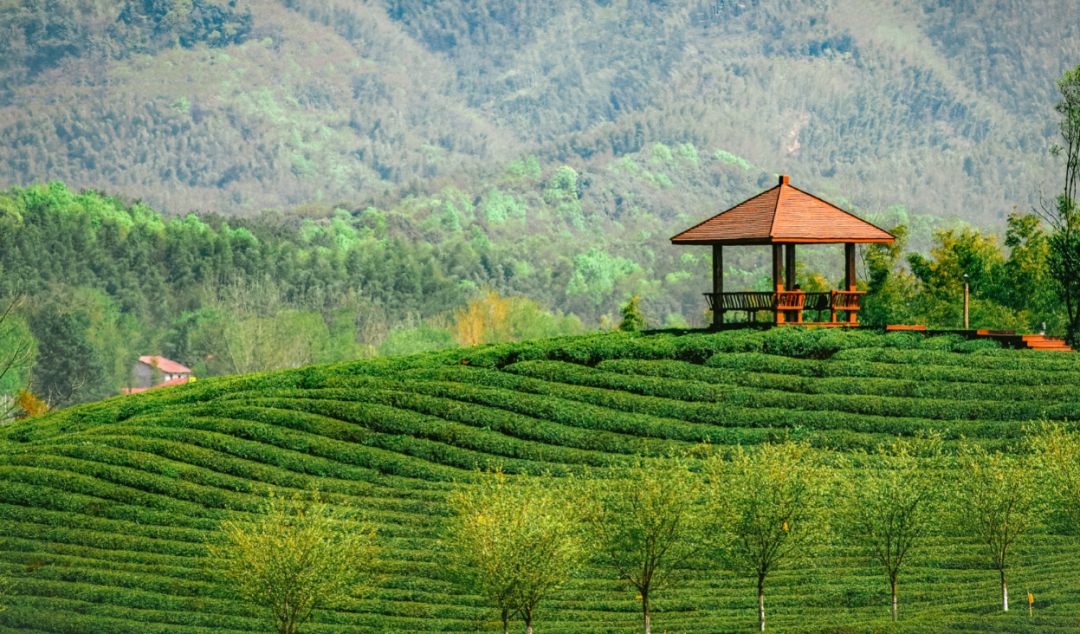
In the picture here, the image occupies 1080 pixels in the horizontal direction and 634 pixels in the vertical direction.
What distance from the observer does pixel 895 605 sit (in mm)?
28766

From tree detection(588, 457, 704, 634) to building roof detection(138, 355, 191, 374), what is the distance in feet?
324

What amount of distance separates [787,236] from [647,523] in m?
18.4

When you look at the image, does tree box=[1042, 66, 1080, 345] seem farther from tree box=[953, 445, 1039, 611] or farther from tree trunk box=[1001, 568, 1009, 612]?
tree trunk box=[1001, 568, 1009, 612]

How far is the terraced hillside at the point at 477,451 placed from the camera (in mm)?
30203

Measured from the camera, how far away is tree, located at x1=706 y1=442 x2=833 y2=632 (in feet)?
93.6

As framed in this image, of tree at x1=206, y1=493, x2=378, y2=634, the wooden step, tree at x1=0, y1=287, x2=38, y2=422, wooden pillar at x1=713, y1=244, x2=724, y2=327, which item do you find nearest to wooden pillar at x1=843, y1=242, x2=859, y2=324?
wooden pillar at x1=713, y1=244, x2=724, y2=327

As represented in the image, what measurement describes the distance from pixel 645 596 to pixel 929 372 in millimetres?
18369

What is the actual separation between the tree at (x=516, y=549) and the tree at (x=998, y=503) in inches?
444

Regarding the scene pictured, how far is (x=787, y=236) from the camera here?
42625 mm

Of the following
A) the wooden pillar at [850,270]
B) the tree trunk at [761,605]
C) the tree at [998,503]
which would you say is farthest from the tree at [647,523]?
the wooden pillar at [850,270]

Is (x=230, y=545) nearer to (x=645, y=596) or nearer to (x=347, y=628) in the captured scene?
(x=347, y=628)

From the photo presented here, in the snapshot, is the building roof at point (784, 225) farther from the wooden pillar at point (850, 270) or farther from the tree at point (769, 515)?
the tree at point (769, 515)

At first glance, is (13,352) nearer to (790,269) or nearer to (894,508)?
(790,269)

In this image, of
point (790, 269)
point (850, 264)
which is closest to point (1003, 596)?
point (850, 264)
